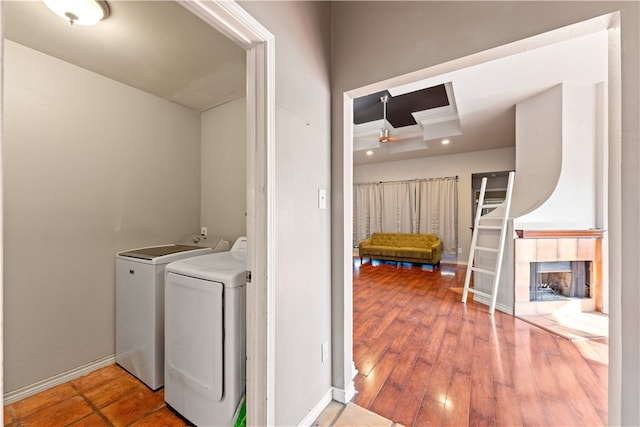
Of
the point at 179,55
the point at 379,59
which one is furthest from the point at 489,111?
the point at 179,55

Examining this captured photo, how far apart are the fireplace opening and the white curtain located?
2.70 m

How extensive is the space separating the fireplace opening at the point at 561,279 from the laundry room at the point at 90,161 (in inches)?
131

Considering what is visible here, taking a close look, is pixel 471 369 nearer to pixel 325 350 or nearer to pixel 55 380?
pixel 325 350

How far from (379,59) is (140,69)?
179cm

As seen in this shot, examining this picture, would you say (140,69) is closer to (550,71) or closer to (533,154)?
(550,71)

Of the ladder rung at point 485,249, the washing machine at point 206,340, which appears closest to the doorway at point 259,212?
the washing machine at point 206,340

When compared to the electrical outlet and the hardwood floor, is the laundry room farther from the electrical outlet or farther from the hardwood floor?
the hardwood floor

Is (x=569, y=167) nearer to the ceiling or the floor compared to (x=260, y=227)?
nearer to the ceiling

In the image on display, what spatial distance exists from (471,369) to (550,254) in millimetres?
1872

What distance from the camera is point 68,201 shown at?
6.34ft

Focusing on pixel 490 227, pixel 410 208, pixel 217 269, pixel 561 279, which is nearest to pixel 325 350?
pixel 217 269

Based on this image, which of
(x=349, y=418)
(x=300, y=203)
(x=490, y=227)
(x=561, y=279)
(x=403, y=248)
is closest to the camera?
(x=300, y=203)

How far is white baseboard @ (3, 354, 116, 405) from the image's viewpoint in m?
1.69

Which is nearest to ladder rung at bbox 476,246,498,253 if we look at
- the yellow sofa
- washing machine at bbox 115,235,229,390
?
the yellow sofa
